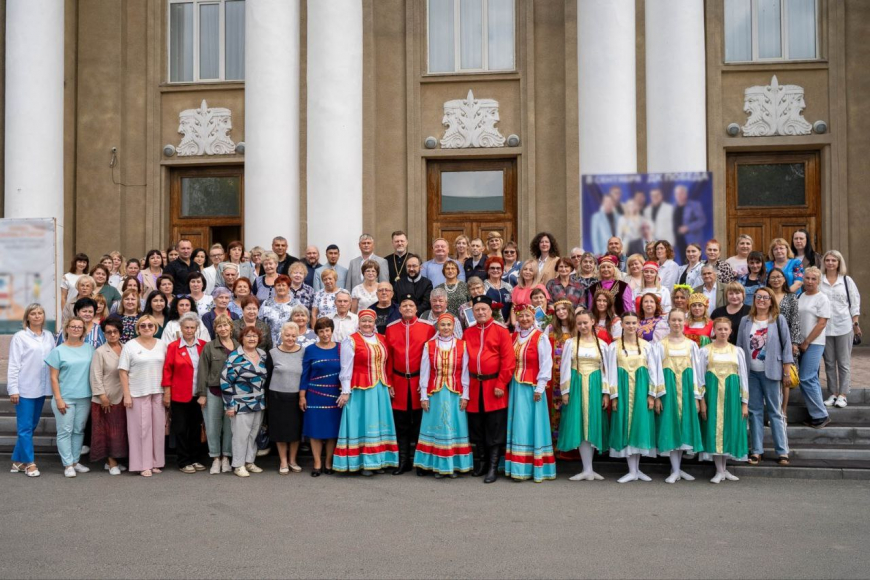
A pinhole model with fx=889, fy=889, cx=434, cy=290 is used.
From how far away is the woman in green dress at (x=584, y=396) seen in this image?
29.3 ft

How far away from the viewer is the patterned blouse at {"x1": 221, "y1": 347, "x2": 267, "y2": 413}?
9203 millimetres

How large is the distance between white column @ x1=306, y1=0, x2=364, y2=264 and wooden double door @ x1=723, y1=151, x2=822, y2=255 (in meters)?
7.06

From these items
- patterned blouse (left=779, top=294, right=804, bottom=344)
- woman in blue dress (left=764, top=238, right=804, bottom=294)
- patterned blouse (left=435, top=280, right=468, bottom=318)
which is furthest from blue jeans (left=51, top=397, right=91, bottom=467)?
woman in blue dress (left=764, top=238, right=804, bottom=294)

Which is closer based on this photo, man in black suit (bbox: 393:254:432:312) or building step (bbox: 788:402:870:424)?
building step (bbox: 788:402:870:424)

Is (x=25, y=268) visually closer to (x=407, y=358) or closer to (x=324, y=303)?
(x=324, y=303)

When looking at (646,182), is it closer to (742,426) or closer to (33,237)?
(742,426)

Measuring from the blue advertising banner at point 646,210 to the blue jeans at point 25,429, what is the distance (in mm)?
6710

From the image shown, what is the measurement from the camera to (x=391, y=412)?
9.32 metres

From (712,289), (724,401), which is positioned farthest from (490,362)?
(712,289)

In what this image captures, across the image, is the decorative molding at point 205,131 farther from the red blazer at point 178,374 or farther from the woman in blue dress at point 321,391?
the woman in blue dress at point 321,391

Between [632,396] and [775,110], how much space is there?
938 cm

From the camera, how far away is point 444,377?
29.9 feet

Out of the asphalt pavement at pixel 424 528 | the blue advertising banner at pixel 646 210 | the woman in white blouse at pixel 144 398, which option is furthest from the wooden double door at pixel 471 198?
the asphalt pavement at pixel 424 528

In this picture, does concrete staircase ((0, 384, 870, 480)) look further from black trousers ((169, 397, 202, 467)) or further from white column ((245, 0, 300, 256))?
white column ((245, 0, 300, 256))
